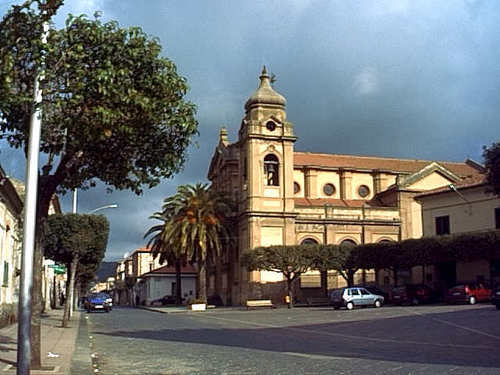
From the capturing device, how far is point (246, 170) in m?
57.7

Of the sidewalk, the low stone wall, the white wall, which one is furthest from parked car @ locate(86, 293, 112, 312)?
the white wall

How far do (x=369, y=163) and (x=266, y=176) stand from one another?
14.5m

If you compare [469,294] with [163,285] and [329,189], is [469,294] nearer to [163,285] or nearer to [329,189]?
[329,189]

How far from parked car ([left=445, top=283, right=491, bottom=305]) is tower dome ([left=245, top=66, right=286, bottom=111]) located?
24.2 meters

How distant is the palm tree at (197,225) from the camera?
52.4 metres

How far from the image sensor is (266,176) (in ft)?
187

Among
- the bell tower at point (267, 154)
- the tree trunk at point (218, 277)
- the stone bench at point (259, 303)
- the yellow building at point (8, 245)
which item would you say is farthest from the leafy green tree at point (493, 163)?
the tree trunk at point (218, 277)

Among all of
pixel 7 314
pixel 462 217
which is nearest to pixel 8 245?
pixel 7 314

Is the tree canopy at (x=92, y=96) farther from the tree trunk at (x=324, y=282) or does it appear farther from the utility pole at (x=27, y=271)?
the tree trunk at (x=324, y=282)

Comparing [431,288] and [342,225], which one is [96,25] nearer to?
[431,288]

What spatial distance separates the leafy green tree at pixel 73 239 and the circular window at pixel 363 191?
3618 centimetres

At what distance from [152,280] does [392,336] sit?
222 feet

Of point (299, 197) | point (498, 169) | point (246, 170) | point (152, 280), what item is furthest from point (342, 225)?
point (498, 169)

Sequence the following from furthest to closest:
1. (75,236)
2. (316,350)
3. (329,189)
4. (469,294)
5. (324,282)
A: (329,189), (324,282), (469,294), (75,236), (316,350)
